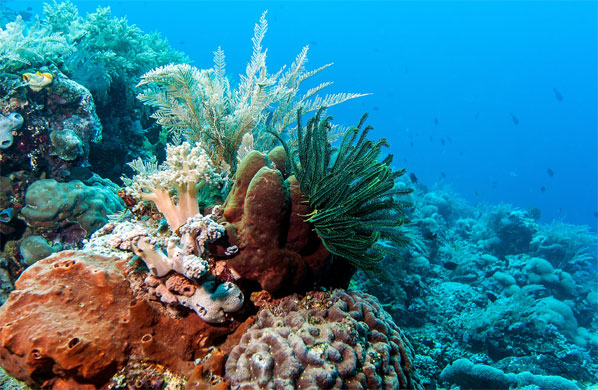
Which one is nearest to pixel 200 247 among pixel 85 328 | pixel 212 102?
pixel 85 328

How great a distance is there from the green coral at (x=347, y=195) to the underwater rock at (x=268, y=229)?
0.18 m

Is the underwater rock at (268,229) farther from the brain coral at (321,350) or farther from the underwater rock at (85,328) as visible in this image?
the underwater rock at (85,328)

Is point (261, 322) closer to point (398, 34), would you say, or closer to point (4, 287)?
point (4, 287)

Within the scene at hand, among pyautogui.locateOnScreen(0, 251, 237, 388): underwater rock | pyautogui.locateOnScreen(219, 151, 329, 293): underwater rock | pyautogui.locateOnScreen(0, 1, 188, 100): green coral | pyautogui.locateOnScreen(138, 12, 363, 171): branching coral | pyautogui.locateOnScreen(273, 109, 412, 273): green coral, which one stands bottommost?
pyautogui.locateOnScreen(0, 251, 237, 388): underwater rock

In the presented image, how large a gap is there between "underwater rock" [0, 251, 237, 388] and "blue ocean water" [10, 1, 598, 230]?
11281 cm

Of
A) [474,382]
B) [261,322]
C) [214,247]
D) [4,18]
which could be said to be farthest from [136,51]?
[4,18]

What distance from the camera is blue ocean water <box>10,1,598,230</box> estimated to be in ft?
376

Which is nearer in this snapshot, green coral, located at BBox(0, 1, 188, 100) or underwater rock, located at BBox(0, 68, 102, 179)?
underwater rock, located at BBox(0, 68, 102, 179)

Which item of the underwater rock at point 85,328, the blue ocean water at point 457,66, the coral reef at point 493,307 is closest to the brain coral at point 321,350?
the underwater rock at point 85,328

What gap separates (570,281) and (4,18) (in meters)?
31.7

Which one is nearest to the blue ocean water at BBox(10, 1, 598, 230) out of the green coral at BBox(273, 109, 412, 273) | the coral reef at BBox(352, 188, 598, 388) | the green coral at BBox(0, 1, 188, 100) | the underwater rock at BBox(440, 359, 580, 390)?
the coral reef at BBox(352, 188, 598, 388)

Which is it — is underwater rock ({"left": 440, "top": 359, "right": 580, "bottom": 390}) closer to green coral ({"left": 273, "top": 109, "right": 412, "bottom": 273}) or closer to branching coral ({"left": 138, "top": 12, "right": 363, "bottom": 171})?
green coral ({"left": 273, "top": 109, "right": 412, "bottom": 273})

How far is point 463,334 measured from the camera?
8.38 meters

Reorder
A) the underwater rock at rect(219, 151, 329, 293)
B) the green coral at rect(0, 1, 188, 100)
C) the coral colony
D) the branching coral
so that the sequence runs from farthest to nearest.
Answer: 1. the green coral at rect(0, 1, 188, 100)
2. the branching coral
3. the underwater rock at rect(219, 151, 329, 293)
4. the coral colony
